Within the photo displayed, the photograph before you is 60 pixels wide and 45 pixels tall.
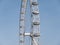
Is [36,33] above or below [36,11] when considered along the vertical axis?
below

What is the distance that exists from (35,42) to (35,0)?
507cm

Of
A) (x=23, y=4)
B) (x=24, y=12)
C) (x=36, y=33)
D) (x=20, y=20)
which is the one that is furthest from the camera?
(x=20, y=20)

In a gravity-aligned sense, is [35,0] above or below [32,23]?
above

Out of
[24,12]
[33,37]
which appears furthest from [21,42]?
[33,37]

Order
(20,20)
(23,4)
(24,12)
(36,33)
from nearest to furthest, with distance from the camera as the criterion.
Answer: (36,33) < (23,4) < (24,12) < (20,20)

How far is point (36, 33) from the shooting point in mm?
34906

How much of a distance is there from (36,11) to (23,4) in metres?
18.4

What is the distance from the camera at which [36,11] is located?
1387 inches

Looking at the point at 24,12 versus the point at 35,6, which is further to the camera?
the point at 24,12

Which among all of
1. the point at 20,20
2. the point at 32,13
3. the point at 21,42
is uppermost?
the point at 32,13

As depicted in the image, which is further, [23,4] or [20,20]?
[20,20]

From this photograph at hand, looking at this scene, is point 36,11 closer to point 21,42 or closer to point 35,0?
point 35,0

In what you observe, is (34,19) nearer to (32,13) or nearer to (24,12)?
(32,13)

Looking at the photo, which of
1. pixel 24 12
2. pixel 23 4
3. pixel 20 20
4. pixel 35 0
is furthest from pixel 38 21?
pixel 20 20
